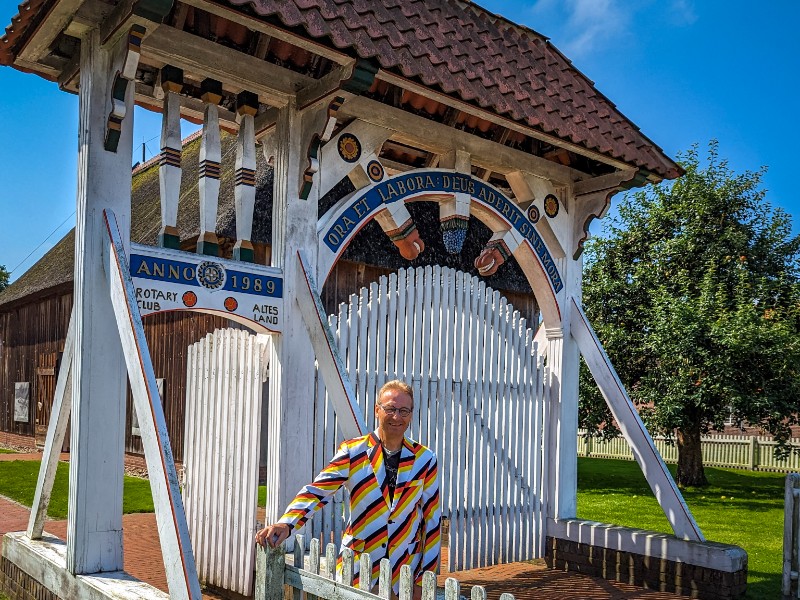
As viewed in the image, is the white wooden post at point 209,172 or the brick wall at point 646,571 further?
the brick wall at point 646,571

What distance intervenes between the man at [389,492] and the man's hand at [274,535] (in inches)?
4.5

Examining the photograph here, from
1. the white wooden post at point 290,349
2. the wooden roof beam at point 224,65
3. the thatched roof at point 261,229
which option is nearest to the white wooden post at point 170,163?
the wooden roof beam at point 224,65

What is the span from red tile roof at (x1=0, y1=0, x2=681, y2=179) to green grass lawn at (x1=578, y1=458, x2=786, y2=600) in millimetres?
4496

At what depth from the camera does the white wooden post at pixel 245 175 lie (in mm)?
5660

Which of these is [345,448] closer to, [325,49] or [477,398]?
[325,49]

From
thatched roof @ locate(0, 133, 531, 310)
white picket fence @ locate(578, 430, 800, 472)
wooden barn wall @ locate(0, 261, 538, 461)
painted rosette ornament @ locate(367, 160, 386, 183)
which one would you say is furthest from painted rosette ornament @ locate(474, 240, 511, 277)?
white picket fence @ locate(578, 430, 800, 472)

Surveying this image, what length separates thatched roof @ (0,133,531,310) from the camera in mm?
14109

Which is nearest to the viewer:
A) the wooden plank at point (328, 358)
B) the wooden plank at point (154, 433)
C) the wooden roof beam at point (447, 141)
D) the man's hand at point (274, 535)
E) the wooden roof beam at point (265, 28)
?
the man's hand at point (274, 535)

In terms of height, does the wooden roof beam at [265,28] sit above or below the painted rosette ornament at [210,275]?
above

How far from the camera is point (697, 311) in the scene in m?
15.6

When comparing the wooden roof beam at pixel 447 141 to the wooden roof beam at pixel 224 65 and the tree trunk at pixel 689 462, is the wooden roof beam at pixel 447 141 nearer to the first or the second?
the wooden roof beam at pixel 224 65

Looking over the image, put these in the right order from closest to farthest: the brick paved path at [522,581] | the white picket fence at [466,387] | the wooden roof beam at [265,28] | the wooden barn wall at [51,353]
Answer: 1. the wooden roof beam at [265,28]
2. the white picket fence at [466,387]
3. the brick paved path at [522,581]
4. the wooden barn wall at [51,353]

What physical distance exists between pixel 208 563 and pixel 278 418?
1686 mm

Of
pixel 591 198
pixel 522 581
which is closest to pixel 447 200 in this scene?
pixel 591 198
